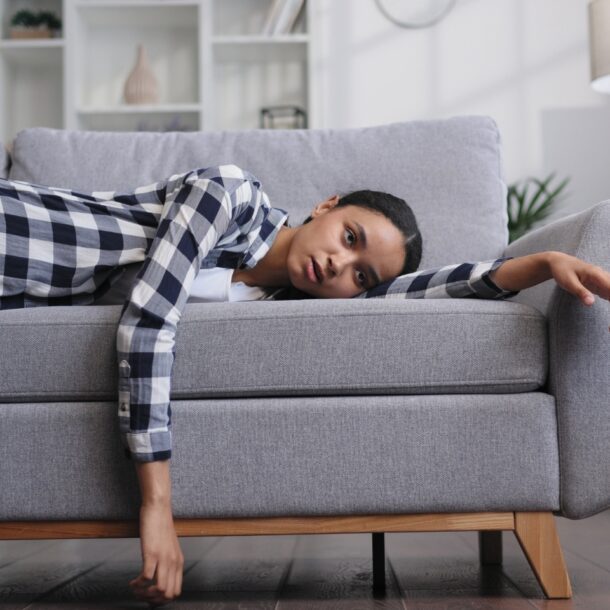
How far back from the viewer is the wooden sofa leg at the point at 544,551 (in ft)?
4.17

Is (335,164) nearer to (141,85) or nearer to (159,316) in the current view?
(159,316)

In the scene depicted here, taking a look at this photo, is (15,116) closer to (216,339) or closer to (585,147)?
(585,147)

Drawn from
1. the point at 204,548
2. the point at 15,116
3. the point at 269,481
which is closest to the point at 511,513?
the point at 269,481

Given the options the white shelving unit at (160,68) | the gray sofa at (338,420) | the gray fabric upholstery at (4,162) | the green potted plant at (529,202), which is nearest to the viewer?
the gray sofa at (338,420)

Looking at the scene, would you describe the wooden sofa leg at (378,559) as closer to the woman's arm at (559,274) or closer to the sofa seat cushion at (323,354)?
the sofa seat cushion at (323,354)

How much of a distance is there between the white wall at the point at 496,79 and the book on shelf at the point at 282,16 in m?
0.17

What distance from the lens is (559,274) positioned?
48.6 inches

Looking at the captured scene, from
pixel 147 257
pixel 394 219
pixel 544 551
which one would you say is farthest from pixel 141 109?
pixel 544 551

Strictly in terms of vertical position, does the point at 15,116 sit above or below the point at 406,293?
above

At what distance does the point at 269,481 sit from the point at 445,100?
2352 mm

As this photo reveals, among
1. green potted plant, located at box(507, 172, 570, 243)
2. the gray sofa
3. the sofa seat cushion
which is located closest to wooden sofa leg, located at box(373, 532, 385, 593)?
the gray sofa

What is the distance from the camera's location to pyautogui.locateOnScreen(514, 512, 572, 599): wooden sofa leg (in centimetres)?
127

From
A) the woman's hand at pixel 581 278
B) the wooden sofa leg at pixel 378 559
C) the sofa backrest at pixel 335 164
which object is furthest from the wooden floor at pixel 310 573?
the sofa backrest at pixel 335 164

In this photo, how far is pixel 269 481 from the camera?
1.27m
